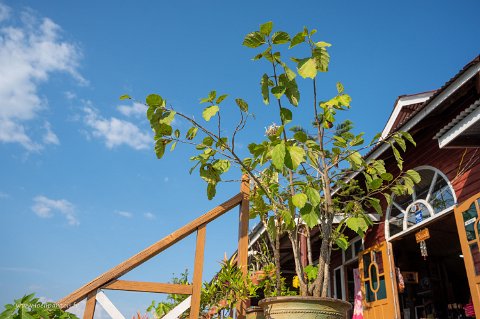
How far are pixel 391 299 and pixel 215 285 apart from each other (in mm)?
3723

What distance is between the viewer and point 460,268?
10.2 m

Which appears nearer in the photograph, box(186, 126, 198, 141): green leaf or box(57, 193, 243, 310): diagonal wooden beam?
box(57, 193, 243, 310): diagonal wooden beam

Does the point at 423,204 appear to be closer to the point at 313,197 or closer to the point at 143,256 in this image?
the point at 313,197

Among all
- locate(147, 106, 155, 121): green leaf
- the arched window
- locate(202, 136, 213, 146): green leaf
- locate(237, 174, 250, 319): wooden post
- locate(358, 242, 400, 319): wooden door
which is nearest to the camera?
locate(147, 106, 155, 121): green leaf

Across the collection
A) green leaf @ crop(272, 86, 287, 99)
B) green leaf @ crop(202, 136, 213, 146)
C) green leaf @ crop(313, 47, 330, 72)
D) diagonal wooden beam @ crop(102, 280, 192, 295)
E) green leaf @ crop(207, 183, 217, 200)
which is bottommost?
diagonal wooden beam @ crop(102, 280, 192, 295)

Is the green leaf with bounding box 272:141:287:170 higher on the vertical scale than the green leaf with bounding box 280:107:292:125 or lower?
lower

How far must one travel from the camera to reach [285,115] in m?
2.11

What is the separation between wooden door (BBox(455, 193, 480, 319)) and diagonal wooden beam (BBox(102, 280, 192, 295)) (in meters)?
3.16

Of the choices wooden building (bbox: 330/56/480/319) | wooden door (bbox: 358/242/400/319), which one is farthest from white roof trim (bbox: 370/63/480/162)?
wooden door (bbox: 358/242/400/319)

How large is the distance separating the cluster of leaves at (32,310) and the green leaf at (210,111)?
1303 millimetres

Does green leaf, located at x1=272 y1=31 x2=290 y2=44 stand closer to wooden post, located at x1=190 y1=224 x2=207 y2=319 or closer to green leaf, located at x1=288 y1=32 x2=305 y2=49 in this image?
green leaf, located at x1=288 y1=32 x2=305 y2=49

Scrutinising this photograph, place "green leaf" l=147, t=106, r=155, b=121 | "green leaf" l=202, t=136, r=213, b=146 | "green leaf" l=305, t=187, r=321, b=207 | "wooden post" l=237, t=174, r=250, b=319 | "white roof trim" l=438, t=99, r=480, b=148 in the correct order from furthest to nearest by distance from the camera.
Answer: "white roof trim" l=438, t=99, r=480, b=148
"wooden post" l=237, t=174, r=250, b=319
"green leaf" l=202, t=136, r=213, b=146
"green leaf" l=147, t=106, r=155, b=121
"green leaf" l=305, t=187, r=321, b=207

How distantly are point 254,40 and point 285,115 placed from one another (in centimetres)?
44

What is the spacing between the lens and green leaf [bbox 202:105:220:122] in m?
1.95
